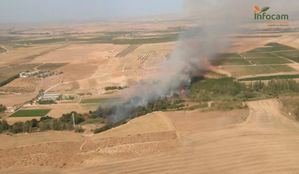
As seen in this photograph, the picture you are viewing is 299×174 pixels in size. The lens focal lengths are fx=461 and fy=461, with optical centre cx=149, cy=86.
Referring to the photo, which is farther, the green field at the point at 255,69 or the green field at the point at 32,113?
the green field at the point at 255,69

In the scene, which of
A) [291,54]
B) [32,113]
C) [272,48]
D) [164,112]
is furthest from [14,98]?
[272,48]

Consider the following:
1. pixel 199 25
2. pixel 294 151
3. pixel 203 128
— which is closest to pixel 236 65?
pixel 199 25

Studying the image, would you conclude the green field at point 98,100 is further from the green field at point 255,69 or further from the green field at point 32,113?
the green field at point 255,69

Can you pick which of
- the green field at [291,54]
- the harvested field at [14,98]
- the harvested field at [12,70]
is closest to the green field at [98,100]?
the harvested field at [14,98]

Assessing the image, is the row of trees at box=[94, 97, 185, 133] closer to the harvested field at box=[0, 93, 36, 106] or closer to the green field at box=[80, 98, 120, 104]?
the green field at box=[80, 98, 120, 104]

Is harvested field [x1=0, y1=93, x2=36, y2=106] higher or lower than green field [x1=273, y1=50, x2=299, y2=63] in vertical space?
lower

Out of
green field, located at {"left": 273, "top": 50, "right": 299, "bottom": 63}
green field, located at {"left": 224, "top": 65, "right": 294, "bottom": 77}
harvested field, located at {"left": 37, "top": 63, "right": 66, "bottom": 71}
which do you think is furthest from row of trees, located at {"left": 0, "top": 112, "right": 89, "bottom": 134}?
green field, located at {"left": 273, "top": 50, "right": 299, "bottom": 63}
